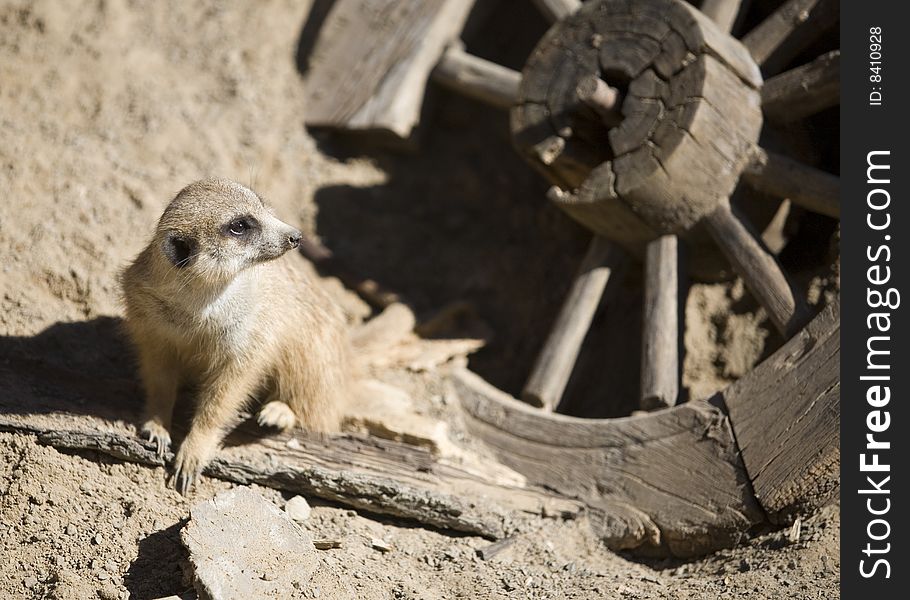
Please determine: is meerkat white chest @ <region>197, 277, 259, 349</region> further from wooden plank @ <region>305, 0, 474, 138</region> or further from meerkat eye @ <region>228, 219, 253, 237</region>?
wooden plank @ <region>305, 0, 474, 138</region>

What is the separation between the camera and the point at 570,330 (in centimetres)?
393

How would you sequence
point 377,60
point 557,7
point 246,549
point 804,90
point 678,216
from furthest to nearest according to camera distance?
point 377,60 < point 557,7 < point 678,216 < point 804,90 < point 246,549

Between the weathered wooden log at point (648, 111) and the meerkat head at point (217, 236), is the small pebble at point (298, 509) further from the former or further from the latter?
the weathered wooden log at point (648, 111)

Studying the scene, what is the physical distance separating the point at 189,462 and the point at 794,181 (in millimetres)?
2567

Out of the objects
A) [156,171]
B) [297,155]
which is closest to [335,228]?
[297,155]

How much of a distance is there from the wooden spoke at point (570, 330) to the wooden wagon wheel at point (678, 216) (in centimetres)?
2

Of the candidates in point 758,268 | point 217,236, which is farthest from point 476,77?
point 217,236

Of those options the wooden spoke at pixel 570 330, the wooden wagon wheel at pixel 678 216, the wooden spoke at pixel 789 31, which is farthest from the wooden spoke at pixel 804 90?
the wooden spoke at pixel 570 330

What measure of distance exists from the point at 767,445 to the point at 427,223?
231cm

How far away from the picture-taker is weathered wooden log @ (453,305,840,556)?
3.15 metres

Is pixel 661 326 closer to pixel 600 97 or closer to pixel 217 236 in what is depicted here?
pixel 600 97

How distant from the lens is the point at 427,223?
4.89m

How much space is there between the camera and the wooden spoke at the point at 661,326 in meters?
3.65

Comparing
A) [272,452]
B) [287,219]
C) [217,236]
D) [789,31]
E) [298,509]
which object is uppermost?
[789,31]
